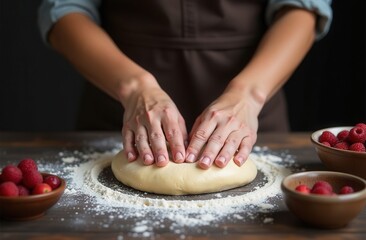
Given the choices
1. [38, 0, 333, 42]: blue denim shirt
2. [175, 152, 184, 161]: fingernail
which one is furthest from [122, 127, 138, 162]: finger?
[38, 0, 333, 42]: blue denim shirt

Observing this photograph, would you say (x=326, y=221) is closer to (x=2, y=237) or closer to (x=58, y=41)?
(x=2, y=237)

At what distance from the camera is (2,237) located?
1.09 m

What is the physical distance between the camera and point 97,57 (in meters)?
1.74

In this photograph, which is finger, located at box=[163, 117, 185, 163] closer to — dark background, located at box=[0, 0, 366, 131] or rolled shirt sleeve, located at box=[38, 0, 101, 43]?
rolled shirt sleeve, located at box=[38, 0, 101, 43]

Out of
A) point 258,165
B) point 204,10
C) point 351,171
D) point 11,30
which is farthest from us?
point 11,30

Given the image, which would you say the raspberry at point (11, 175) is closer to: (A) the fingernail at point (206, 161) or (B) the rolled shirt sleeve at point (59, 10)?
(A) the fingernail at point (206, 161)

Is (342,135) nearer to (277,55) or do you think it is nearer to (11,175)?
(277,55)

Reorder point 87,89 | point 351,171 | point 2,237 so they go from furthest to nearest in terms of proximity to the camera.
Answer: point 87,89
point 351,171
point 2,237

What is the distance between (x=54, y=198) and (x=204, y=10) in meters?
0.91

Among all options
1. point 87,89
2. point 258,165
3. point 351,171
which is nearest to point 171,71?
point 87,89

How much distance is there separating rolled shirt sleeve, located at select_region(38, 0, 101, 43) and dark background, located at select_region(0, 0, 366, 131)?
97cm

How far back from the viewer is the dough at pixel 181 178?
132cm

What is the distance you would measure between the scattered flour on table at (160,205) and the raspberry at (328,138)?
0.38ft

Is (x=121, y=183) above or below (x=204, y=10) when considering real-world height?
below
